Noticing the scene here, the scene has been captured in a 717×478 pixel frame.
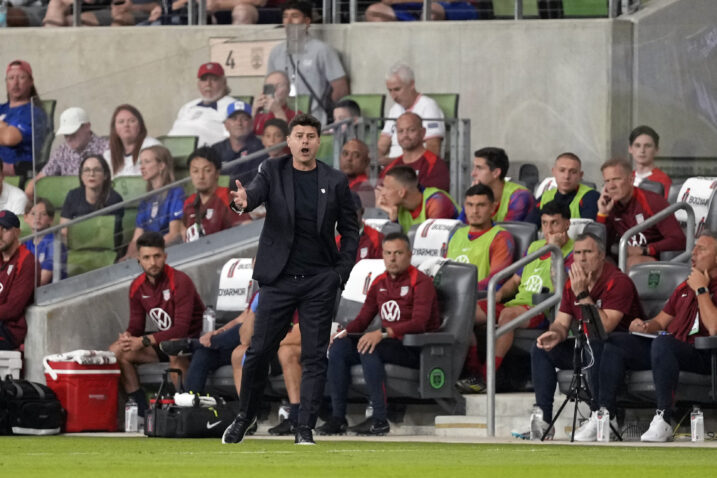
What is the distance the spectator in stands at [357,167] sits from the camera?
14438 mm

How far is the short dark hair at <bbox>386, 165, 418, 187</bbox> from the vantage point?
13891 millimetres

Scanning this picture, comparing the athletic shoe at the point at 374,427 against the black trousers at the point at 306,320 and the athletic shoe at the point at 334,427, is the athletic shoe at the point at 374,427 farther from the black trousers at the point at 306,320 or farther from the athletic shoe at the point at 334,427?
the black trousers at the point at 306,320

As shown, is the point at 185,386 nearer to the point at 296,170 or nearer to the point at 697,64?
the point at 296,170

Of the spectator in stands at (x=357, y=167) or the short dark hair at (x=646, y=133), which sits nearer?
the short dark hair at (x=646, y=133)

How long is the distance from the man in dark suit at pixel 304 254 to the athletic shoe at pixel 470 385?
2.82m

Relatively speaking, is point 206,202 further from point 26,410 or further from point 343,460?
point 343,460

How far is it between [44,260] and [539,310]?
421 centimetres

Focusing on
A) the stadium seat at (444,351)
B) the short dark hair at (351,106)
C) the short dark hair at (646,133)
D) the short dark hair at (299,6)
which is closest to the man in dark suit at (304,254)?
the stadium seat at (444,351)

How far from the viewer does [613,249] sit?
1320cm

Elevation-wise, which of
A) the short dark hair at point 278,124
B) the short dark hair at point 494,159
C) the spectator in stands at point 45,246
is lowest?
the spectator in stands at point 45,246

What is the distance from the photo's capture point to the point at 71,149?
45.6 feet

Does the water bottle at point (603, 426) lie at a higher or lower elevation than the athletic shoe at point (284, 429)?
higher

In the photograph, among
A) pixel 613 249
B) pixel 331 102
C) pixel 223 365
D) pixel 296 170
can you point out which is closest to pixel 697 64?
pixel 613 249

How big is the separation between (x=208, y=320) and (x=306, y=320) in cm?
388
